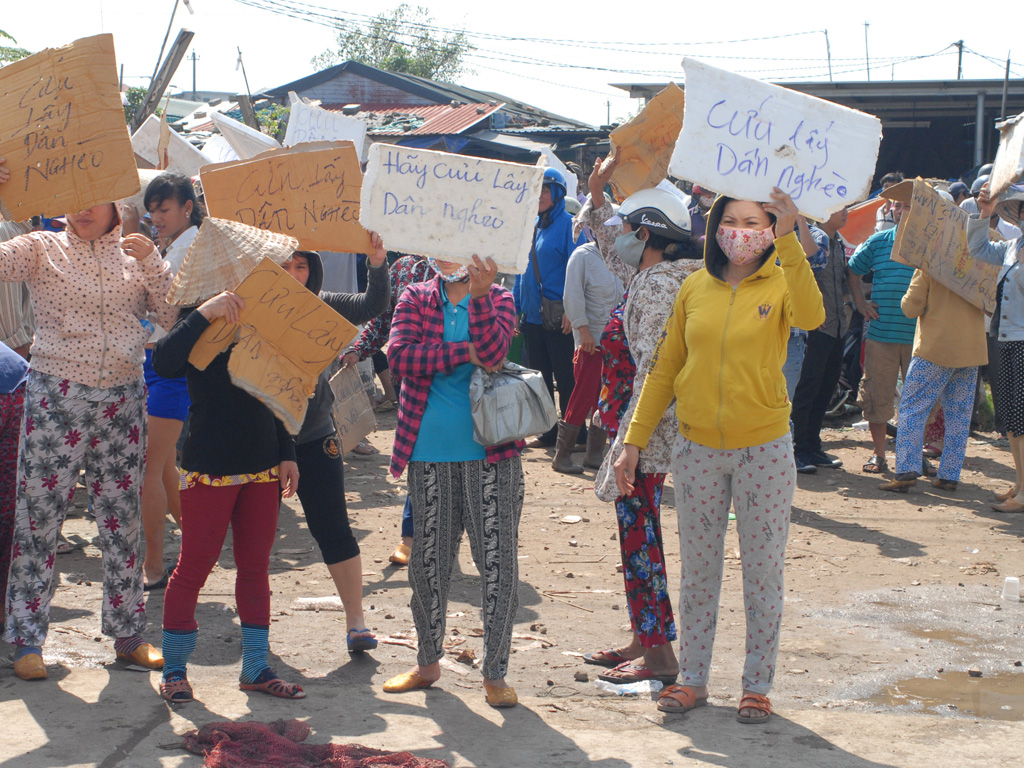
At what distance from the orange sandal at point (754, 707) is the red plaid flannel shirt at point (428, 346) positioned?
1.29m

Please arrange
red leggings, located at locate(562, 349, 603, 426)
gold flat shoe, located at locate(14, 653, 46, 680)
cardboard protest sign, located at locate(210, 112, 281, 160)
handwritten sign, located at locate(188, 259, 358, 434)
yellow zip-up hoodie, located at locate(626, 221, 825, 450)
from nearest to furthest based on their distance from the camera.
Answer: yellow zip-up hoodie, located at locate(626, 221, 825, 450) < handwritten sign, located at locate(188, 259, 358, 434) < gold flat shoe, located at locate(14, 653, 46, 680) < cardboard protest sign, located at locate(210, 112, 281, 160) < red leggings, located at locate(562, 349, 603, 426)

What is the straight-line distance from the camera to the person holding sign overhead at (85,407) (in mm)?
4352

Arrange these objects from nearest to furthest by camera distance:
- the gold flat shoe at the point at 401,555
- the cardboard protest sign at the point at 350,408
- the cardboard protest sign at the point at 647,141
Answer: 1. the cardboard protest sign at the point at 647,141
2. the cardboard protest sign at the point at 350,408
3. the gold flat shoe at the point at 401,555

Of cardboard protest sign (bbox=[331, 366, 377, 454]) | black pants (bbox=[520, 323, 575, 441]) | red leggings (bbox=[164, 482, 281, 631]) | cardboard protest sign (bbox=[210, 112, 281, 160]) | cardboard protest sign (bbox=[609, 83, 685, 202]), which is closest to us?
red leggings (bbox=[164, 482, 281, 631])

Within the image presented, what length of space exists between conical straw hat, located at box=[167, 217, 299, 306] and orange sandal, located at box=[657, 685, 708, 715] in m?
2.26

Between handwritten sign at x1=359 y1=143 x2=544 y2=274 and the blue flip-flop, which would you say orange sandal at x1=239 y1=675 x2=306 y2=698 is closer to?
the blue flip-flop

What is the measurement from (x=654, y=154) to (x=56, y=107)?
2.86 meters

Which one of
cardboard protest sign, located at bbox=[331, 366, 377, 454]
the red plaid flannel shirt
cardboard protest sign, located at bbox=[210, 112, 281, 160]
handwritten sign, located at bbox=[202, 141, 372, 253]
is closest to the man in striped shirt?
cardboard protest sign, located at bbox=[331, 366, 377, 454]

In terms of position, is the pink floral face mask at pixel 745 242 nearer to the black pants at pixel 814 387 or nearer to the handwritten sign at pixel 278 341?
the handwritten sign at pixel 278 341

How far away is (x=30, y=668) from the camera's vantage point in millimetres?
4344

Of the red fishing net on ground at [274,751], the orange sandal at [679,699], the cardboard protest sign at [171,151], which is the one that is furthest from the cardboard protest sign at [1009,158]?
the cardboard protest sign at [171,151]

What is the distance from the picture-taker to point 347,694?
4348mm

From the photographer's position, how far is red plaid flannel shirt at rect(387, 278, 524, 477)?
4141 mm

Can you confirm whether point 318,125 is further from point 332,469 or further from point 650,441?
point 650,441
